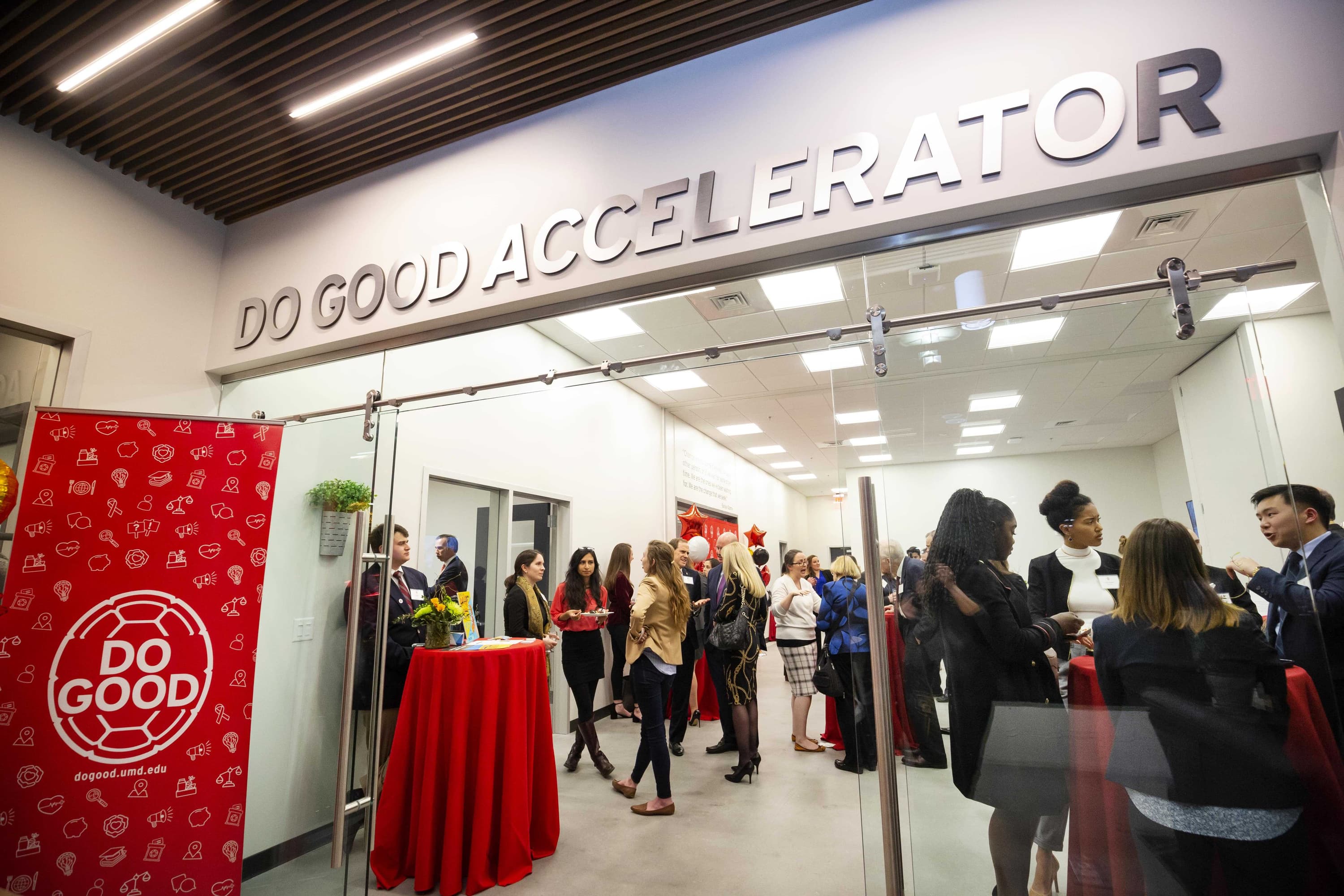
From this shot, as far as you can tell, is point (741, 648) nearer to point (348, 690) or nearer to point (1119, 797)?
point (348, 690)

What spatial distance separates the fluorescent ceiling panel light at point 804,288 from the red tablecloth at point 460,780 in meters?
2.06

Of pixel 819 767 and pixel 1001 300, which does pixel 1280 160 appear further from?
pixel 819 767

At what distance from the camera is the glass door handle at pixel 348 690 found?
99.5 inches

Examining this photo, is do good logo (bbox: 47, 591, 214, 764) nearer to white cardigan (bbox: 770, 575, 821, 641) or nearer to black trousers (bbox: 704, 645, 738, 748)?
black trousers (bbox: 704, 645, 738, 748)

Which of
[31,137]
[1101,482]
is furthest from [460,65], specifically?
[1101,482]

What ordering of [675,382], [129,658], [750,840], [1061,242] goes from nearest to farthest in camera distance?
[1061,242] → [129,658] → [750,840] → [675,382]

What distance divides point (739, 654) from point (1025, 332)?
298 cm

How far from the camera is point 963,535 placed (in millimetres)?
1867

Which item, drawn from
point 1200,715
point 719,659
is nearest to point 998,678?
point 1200,715

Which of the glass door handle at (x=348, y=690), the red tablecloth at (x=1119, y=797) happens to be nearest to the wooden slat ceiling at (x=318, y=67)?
the glass door handle at (x=348, y=690)

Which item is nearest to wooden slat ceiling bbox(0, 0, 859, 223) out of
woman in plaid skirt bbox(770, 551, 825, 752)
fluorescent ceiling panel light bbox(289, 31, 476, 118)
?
fluorescent ceiling panel light bbox(289, 31, 476, 118)

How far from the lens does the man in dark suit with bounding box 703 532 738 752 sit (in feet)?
14.6

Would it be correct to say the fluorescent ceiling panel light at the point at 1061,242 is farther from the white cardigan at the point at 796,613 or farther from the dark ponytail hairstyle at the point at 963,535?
the white cardigan at the point at 796,613

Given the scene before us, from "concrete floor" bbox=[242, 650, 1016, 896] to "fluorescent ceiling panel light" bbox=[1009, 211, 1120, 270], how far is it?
1745mm
